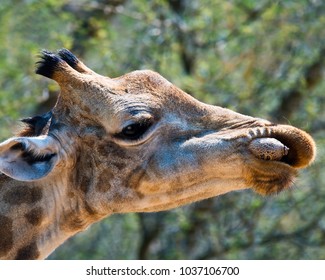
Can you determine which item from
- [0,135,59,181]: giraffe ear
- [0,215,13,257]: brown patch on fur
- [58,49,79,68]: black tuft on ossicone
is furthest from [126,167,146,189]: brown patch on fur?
[58,49,79,68]: black tuft on ossicone

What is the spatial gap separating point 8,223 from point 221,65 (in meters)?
7.78

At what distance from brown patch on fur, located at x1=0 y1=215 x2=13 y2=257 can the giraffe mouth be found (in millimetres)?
1627

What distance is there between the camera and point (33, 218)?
6613mm

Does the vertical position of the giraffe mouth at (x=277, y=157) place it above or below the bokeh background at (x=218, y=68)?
above

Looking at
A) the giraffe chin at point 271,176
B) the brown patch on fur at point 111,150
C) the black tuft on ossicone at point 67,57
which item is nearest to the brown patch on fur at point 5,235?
the brown patch on fur at point 111,150

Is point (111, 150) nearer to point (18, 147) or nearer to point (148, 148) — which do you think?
point (148, 148)

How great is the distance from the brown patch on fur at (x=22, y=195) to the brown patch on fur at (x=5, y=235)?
5.1 inches

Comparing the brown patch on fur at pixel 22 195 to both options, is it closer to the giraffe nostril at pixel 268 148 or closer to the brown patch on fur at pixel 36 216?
the brown patch on fur at pixel 36 216

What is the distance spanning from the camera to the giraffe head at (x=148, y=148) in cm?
656

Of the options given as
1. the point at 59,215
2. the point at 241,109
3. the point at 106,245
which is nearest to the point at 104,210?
the point at 59,215

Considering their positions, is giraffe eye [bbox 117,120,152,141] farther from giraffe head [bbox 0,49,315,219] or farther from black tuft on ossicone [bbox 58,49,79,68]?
black tuft on ossicone [bbox 58,49,79,68]

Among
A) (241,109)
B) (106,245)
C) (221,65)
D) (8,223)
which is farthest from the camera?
(106,245)

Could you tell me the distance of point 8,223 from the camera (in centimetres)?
655

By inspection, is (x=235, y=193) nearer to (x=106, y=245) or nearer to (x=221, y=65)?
(x=221, y=65)
